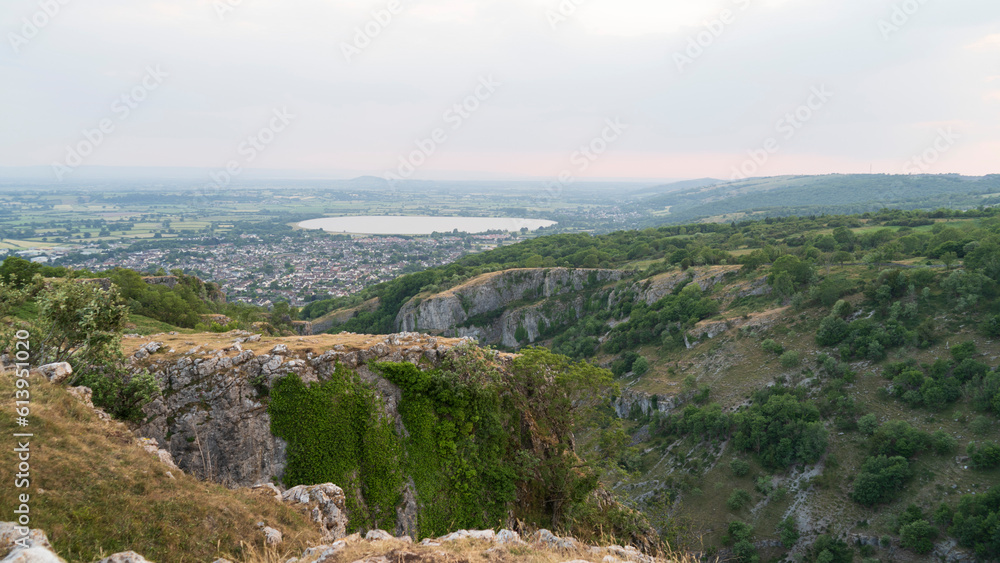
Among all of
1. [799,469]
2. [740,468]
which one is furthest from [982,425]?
[740,468]

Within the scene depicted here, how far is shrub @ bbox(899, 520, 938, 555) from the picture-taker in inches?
1211

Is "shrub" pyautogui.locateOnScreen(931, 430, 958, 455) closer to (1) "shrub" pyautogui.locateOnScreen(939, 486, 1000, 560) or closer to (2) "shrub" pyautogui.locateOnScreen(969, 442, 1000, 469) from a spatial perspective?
(2) "shrub" pyautogui.locateOnScreen(969, 442, 1000, 469)

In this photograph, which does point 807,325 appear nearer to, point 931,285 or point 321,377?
point 931,285

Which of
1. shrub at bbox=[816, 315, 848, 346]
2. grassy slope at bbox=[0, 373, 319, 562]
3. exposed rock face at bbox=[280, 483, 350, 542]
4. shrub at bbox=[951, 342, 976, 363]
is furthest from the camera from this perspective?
shrub at bbox=[816, 315, 848, 346]

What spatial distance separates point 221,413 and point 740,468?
4527cm

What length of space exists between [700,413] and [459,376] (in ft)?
123

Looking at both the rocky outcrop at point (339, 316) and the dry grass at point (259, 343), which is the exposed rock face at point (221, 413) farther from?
the rocky outcrop at point (339, 316)

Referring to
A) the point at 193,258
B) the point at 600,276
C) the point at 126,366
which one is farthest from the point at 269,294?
the point at 126,366

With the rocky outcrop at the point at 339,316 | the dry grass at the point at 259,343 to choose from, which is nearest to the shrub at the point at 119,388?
the dry grass at the point at 259,343

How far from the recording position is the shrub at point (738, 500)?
39.1 m

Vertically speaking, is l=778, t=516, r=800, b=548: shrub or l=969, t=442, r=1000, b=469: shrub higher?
l=969, t=442, r=1000, b=469: shrub

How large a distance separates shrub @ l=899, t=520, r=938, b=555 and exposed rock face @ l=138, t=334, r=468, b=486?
4322cm

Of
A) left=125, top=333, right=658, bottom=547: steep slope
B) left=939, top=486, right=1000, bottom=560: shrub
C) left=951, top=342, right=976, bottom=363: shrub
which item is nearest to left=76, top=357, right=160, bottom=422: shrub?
left=125, top=333, right=658, bottom=547: steep slope

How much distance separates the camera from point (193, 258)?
144m
